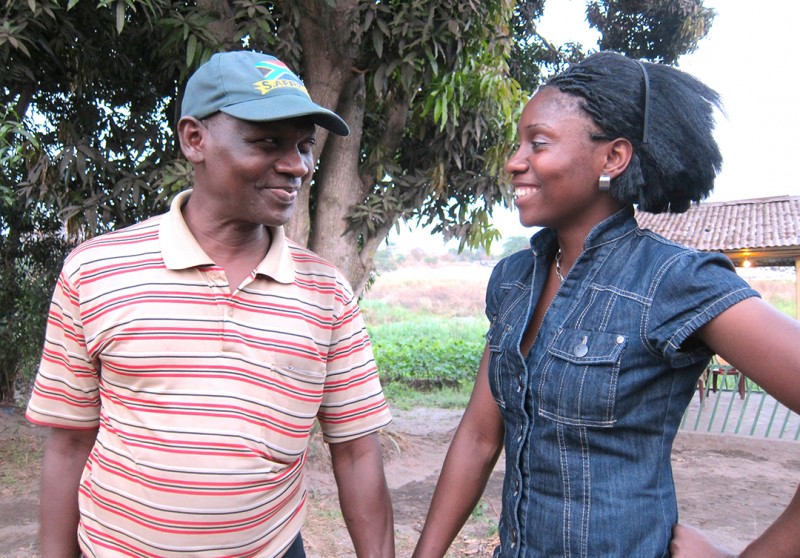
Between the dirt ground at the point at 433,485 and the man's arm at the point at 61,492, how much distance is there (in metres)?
2.81

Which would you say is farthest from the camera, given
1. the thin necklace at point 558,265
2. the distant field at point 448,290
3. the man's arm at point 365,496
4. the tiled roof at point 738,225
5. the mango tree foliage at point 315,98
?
the distant field at point 448,290

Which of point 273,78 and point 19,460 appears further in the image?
point 19,460

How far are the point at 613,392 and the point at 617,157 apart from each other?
52 cm

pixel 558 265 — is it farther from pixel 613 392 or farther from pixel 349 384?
pixel 349 384

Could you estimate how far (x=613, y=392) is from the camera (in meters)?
1.34

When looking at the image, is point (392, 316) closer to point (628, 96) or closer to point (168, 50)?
point (168, 50)

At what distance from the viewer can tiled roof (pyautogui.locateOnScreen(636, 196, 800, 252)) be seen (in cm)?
1070

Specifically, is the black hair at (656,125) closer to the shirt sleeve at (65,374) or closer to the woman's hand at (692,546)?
the woman's hand at (692,546)

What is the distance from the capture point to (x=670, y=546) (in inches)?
54.1

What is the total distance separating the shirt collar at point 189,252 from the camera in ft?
5.08

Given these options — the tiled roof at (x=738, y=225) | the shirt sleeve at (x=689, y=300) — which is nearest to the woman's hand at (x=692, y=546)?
the shirt sleeve at (x=689, y=300)

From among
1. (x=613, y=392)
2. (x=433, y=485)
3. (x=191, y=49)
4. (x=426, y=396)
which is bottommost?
(x=426, y=396)

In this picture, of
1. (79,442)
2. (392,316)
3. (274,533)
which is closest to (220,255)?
(79,442)

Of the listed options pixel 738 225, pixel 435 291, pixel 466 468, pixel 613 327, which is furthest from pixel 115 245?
pixel 435 291
